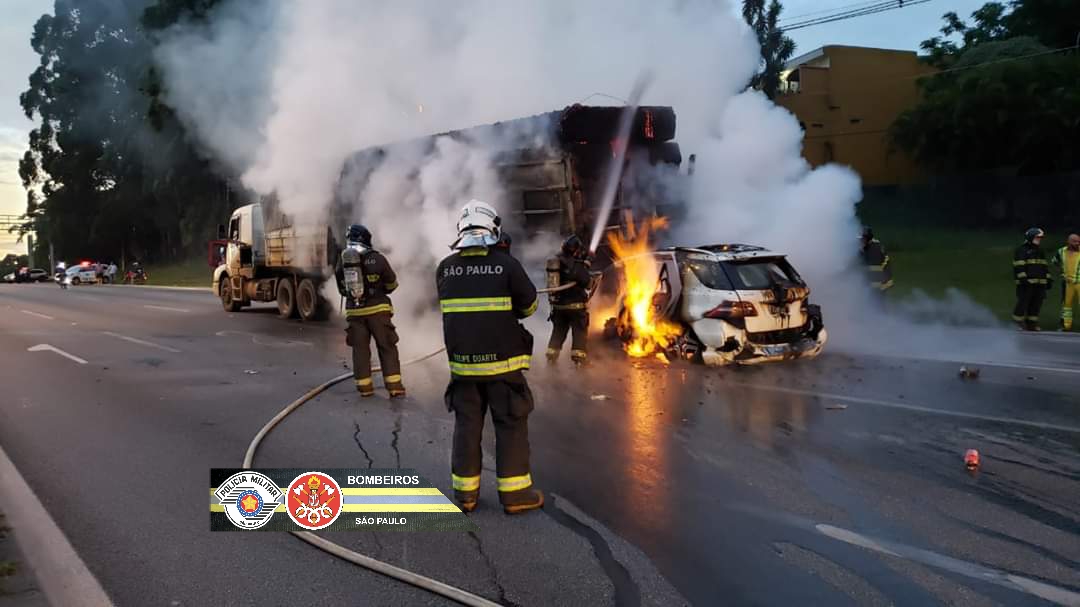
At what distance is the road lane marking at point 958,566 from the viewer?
366cm

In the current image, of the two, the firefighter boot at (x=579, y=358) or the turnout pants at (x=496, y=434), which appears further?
the firefighter boot at (x=579, y=358)

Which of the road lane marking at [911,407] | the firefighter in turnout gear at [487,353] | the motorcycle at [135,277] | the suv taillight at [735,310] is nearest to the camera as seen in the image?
the firefighter in turnout gear at [487,353]

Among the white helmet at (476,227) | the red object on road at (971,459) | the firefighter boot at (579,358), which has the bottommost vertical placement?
the red object on road at (971,459)

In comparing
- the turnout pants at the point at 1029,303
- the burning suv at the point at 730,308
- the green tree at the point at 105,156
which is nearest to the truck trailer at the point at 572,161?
the burning suv at the point at 730,308

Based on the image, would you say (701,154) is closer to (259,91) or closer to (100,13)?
(259,91)

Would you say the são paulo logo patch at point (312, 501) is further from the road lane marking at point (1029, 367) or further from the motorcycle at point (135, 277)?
the motorcycle at point (135, 277)

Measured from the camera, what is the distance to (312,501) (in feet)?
15.5

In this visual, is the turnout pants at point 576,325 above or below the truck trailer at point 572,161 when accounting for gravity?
below

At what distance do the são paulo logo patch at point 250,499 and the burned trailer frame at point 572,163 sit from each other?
7814 millimetres

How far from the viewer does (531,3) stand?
1475 centimetres

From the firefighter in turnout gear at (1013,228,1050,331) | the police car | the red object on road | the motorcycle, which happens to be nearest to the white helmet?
the red object on road

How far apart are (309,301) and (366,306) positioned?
28.3 feet

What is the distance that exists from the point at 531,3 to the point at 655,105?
343 centimetres

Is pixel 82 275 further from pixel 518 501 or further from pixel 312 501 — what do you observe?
pixel 518 501
